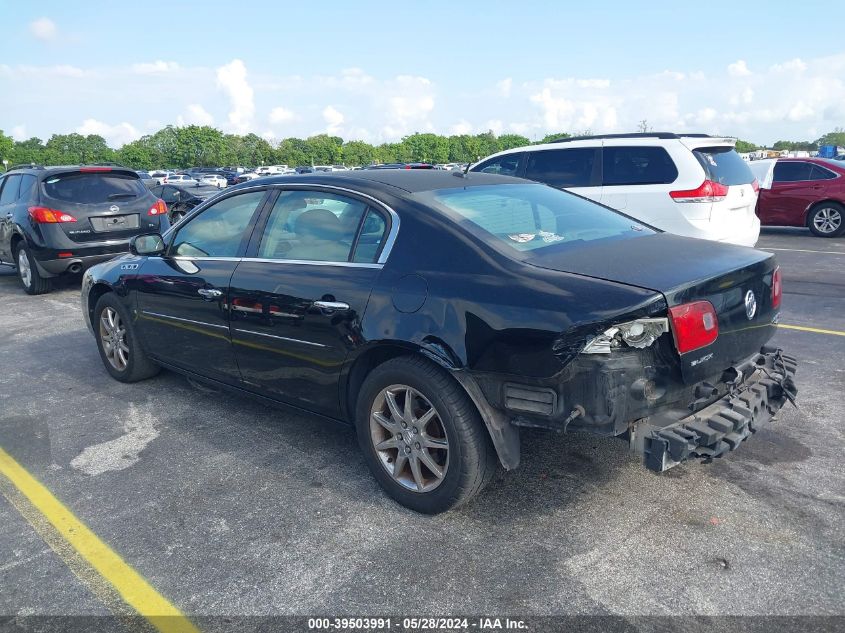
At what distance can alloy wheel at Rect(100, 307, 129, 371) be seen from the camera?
5366 millimetres

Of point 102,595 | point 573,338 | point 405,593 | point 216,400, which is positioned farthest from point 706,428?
point 216,400

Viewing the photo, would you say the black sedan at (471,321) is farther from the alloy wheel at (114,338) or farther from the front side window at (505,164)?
the front side window at (505,164)

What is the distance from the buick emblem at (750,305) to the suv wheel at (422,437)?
1.33 metres

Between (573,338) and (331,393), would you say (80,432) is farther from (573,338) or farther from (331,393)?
(573,338)

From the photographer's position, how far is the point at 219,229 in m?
4.43

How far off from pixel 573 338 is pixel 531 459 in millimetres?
1322

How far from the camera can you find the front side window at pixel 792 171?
13.6m

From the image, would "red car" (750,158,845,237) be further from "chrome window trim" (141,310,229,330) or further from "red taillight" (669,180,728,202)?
"chrome window trim" (141,310,229,330)

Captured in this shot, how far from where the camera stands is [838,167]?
13.3 meters

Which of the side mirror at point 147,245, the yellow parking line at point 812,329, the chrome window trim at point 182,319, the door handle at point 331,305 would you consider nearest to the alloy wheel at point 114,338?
the chrome window trim at point 182,319

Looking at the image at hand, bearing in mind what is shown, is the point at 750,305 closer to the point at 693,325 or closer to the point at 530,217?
the point at 693,325

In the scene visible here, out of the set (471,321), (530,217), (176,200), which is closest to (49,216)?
(530,217)

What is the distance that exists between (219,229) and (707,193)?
18.5ft

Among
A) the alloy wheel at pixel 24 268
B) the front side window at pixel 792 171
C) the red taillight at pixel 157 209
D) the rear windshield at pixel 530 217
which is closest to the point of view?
the rear windshield at pixel 530 217
